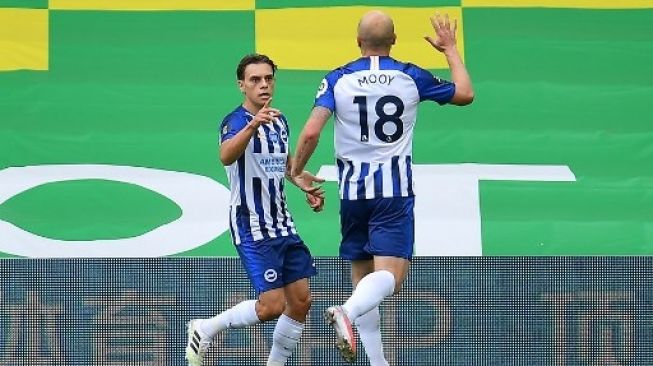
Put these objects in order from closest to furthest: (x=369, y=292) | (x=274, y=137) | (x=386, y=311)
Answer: (x=369, y=292) < (x=274, y=137) < (x=386, y=311)

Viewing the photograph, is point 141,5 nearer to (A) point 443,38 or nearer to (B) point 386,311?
(B) point 386,311

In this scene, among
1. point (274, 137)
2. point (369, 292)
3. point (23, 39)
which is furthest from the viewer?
point (23, 39)

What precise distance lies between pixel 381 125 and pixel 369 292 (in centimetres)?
71

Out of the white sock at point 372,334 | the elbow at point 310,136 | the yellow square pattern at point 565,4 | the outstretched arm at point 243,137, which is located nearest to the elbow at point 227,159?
the outstretched arm at point 243,137

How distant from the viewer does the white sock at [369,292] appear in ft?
19.9

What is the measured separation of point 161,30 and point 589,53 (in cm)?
244

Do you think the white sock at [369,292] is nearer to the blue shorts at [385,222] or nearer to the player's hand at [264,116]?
the blue shorts at [385,222]

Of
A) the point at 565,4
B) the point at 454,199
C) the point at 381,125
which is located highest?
the point at 565,4

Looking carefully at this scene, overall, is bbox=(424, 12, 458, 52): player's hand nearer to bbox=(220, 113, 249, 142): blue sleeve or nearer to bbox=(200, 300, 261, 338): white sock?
bbox=(220, 113, 249, 142): blue sleeve

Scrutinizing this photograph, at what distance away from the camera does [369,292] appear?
6148 millimetres

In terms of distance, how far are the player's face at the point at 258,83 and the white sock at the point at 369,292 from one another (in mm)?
922

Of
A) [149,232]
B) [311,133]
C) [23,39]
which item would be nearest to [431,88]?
[311,133]

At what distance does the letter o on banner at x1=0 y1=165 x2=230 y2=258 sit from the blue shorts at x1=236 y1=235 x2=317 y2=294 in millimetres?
1677

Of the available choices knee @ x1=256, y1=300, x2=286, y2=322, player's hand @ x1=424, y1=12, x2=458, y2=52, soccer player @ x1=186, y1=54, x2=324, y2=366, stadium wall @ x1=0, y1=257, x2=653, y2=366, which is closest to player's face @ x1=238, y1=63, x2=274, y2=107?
soccer player @ x1=186, y1=54, x2=324, y2=366
